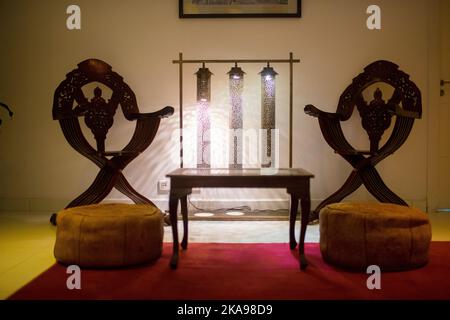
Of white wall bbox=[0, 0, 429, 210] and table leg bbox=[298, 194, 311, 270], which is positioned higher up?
white wall bbox=[0, 0, 429, 210]

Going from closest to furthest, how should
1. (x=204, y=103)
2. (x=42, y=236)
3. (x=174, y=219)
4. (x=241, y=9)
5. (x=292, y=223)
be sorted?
1. (x=174, y=219)
2. (x=292, y=223)
3. (x=42, y=236)
4. (x=204, y=103)
5. (x=241, y=9)

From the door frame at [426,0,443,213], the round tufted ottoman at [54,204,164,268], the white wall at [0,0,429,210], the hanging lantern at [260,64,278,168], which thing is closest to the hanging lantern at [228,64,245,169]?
the hanging lantern at [260,64,278,168]

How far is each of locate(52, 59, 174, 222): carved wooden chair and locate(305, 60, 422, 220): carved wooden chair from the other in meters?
1.25

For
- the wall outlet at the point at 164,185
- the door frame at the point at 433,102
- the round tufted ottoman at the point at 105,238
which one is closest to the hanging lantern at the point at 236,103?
the wall outlet at the point at 164,185

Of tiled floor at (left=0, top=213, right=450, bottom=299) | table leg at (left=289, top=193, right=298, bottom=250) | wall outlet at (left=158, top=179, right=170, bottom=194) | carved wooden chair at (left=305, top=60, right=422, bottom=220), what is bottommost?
tiled floor at (left=0, top=213, right=450, bottom=299)

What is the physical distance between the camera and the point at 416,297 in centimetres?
157

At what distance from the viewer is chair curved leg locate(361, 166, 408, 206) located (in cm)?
293

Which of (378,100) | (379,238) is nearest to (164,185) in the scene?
(378,100)

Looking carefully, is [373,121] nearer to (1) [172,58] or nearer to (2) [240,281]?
(1) [172,58]

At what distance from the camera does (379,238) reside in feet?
6.17

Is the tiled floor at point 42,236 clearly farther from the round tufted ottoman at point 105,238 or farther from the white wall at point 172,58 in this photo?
the white wall at point 172,58

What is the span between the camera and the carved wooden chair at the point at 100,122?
9.50 ft

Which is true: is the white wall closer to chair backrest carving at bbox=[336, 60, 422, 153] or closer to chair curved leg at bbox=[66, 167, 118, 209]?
chair backrest carving at bbox=[336, 60, 422, 153]

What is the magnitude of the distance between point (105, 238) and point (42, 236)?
3.51 ft
